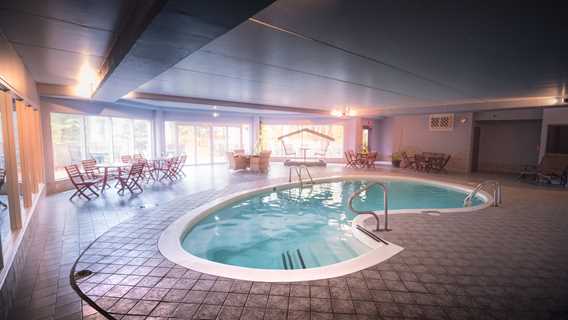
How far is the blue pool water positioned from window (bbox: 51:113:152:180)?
564 centimetres

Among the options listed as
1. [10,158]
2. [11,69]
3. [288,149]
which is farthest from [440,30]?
[288,149]

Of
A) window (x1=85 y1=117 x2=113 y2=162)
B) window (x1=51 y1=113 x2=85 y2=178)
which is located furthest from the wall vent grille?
window (x1=51 y1=113 x2=85 y2=178)

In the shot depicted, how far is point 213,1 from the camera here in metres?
1.65

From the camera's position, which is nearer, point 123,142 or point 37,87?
point 37,87

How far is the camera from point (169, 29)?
213cm

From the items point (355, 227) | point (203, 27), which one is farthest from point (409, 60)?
point (203, 27)

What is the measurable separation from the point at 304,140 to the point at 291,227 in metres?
10.4

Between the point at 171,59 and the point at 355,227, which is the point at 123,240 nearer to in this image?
the point at 171,59

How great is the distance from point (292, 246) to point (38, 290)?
10.6 feet

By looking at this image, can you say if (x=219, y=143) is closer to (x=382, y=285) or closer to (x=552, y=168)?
(x=382, y=285)

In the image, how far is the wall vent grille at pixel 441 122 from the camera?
11.5 m

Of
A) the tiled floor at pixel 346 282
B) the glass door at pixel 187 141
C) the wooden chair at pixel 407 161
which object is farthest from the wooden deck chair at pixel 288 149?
the tiled floor at pixel 346 282

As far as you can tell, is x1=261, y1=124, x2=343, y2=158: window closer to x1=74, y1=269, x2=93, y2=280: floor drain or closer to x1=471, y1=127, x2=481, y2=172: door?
x1=471, y1=127, x2=481, y2=172: door

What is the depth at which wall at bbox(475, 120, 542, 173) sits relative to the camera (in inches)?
420
